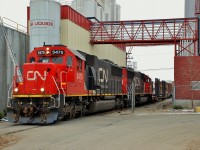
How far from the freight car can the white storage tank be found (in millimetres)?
6153

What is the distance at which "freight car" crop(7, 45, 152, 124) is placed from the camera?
15781 millimetres

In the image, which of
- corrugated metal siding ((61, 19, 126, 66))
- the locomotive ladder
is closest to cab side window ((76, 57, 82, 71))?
corrugated metal siding ((61, 19, 126, 66))

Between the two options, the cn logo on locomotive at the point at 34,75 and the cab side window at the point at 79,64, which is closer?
the cn logo on locomotive at the point at 34,75

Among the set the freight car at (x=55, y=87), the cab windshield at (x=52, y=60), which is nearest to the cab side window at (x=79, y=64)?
the freight car at (x=55, y=87)

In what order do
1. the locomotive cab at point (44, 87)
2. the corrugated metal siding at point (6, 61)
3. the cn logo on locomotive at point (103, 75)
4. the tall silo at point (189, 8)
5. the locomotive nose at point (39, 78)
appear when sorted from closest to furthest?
the locomotive cab at point (44, 87), the locomotive nose at point (39, 78), the corrugated metal siding at point (6, 61), the cn logo on locomotive at point (103, 75), the tall silo at point (189, 8)

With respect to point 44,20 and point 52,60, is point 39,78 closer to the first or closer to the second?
point 52,60

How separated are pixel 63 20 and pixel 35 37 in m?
3.65

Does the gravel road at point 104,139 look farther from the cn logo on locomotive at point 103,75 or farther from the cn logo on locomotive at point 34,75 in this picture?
the cn logo on locomotive at point 103,75

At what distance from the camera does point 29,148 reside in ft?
31.7

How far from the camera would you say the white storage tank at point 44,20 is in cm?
2659

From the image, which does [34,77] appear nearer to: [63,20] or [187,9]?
[63,20]

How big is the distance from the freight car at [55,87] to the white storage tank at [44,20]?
20.2 ft

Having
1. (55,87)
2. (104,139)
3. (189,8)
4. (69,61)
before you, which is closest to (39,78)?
(55,87)

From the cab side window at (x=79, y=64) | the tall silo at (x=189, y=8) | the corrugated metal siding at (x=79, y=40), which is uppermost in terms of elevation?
the tall silo at (x=189, y=8)
